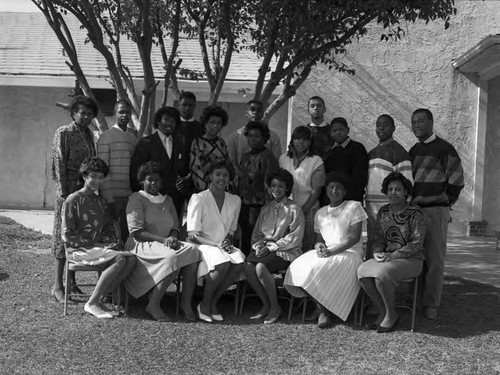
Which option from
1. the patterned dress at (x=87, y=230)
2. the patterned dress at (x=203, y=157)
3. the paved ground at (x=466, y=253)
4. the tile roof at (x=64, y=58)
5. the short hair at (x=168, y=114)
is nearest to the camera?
the patterned dress at (x=87, y=230)

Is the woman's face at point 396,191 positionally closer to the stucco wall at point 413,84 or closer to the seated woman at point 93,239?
Result: the seated woman at point 93,239

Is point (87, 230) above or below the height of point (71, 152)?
below

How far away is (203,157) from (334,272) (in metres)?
1.67

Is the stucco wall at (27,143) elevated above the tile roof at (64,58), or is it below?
below

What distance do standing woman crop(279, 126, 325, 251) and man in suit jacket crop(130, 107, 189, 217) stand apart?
1044 mm

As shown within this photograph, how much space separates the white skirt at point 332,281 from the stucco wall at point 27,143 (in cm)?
940

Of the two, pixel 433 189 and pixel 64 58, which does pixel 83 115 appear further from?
pixel 64 58

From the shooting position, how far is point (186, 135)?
22.8 feet

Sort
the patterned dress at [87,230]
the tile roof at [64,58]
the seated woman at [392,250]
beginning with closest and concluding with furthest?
the seated woman at [392,250], the patterned dress at [87,230], the tile roof at [64,58]

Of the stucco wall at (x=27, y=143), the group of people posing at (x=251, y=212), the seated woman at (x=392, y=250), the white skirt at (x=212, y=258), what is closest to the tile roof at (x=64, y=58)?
the stucco wall at (x=27, y=143)

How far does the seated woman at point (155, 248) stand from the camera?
6.22 metres

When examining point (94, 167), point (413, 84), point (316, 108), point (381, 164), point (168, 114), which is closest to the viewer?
point (94, 167)

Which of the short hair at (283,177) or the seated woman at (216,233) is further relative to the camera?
the short hair at (283,177)

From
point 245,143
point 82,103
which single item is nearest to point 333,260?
point 245,143
